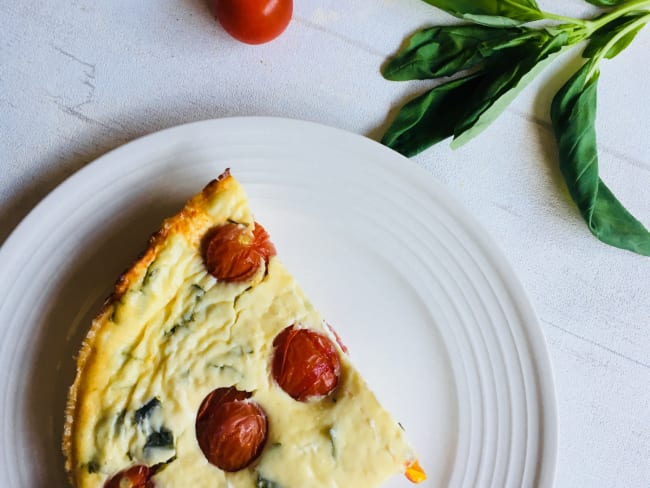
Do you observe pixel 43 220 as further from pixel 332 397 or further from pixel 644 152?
pixel 644 152

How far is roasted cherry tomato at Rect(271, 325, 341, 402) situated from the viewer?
104 inches

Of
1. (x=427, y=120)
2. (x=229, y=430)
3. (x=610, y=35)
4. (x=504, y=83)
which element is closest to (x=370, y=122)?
(x=427, y=120)

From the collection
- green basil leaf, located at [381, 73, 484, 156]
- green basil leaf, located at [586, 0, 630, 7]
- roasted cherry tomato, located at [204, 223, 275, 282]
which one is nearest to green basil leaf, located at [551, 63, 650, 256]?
green basil leaf, located at [586, 0, 630, 7]

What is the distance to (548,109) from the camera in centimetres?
329

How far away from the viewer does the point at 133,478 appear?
2.48m

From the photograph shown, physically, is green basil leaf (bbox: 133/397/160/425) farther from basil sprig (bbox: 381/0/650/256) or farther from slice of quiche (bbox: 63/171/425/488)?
basil sprig (bbox: 381/0/650/256)

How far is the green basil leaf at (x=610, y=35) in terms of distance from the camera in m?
3.23

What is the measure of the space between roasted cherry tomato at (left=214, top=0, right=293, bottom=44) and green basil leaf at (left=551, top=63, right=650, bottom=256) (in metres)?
1.27

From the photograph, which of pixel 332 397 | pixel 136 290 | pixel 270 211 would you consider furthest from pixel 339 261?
pixel 136 290

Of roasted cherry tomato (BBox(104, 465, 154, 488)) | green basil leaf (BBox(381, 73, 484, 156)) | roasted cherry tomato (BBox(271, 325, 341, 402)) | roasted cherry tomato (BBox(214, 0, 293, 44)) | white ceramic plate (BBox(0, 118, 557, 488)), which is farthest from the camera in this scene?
green basil leaf (BBox(381, 73, 484, 156))

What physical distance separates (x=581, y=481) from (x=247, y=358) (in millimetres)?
1625

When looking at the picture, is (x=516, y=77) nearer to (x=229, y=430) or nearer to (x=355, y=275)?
(x=355, y=275)

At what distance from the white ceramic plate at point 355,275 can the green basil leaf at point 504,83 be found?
0.30 metres

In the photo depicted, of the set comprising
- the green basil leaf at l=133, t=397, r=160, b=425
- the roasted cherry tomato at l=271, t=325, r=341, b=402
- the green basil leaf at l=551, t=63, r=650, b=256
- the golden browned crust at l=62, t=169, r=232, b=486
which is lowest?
the green basil leaf at l=551, t=63, r=650, b=256
